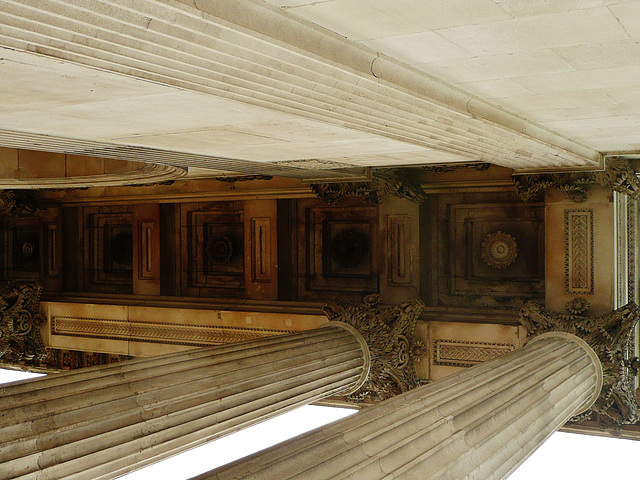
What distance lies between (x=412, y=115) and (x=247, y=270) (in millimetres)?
10412

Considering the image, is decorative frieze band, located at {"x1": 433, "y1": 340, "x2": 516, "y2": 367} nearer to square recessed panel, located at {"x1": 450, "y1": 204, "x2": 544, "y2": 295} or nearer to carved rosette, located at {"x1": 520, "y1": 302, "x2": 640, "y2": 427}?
carved rosette, located at {"x1": 520, "y1": 302, "x2": 640, "y2": 427}

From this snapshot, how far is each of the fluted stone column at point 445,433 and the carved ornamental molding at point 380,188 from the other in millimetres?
4806

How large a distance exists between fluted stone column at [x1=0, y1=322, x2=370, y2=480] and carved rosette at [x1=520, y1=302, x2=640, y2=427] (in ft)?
13.1

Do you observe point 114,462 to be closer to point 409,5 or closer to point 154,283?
point 409,5

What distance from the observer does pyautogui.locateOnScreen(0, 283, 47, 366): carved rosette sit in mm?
14758

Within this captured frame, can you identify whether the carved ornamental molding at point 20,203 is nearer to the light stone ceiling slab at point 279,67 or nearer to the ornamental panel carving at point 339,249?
the ornamental panel carving at point 339,249

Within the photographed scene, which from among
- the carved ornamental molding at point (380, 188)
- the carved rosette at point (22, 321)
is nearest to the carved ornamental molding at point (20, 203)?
the carved rosette at point (22, 321)

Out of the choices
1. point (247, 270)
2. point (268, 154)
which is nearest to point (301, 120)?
point (268, 154)

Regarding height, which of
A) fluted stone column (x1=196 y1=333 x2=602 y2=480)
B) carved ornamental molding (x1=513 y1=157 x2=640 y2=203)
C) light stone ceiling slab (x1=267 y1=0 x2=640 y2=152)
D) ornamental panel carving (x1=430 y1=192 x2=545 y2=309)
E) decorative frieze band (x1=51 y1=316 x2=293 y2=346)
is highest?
light stone ceiling slab (x1=267 y1=0 x2=640 y2=152)

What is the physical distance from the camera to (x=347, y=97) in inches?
177

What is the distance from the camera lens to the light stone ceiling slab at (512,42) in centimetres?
372

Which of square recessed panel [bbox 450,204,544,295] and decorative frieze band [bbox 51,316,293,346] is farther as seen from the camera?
Result: decorative frieze band [bbox 51,316,293,346]

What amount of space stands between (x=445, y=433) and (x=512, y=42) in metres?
3.28

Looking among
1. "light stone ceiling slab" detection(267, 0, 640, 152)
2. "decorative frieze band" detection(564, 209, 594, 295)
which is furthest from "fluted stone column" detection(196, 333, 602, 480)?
"light stone ceiling slab" detection(267, 0, 640, 152)
